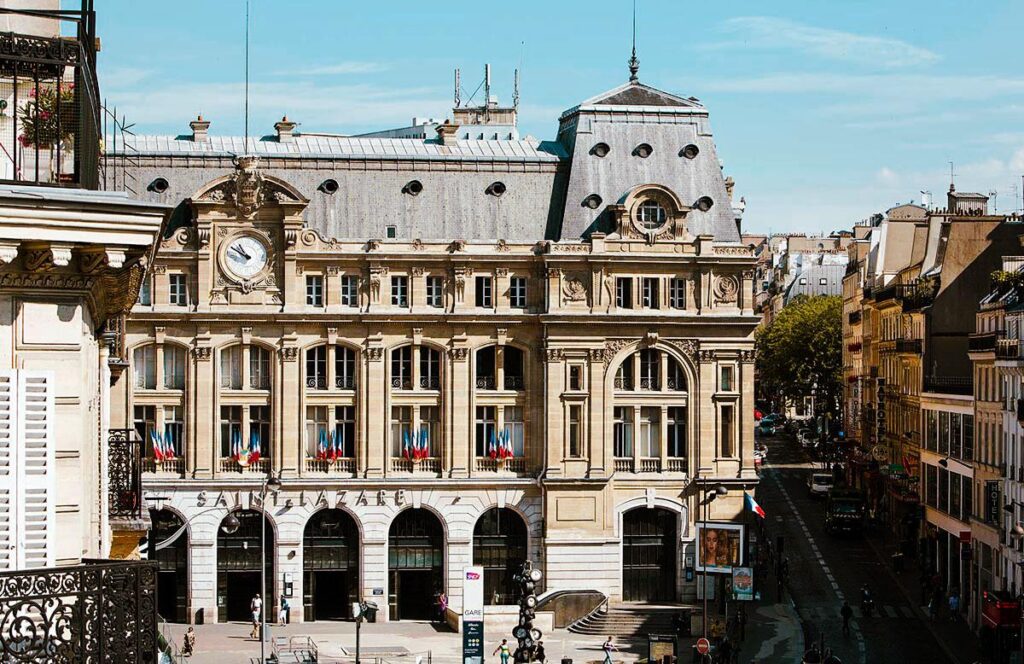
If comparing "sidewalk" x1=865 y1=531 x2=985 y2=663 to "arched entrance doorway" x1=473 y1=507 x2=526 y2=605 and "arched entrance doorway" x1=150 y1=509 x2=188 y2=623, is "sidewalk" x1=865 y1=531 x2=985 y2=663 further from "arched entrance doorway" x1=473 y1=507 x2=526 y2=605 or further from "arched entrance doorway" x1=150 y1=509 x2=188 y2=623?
"arched entrance doorway" x1=150 y1=509 x2=188 y2=623

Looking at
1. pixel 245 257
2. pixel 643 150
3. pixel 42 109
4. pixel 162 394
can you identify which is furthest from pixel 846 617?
pixel 42 109

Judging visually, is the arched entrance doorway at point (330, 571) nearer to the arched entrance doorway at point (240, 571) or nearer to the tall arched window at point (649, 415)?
the arched entrance doorway at point (240, 571)

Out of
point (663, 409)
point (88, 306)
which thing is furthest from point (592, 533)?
point (88, 306)

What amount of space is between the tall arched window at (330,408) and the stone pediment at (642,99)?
1579 cm

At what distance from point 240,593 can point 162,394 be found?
336 inches

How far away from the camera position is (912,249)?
111 meters

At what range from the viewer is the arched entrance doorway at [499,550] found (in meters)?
78.5

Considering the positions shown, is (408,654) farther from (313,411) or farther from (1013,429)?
(1013,429)

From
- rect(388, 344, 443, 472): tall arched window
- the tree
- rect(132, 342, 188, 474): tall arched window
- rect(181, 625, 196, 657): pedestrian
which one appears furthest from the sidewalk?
the tree

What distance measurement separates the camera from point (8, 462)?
15.6m

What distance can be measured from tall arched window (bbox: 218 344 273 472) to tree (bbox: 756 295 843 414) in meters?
76.8

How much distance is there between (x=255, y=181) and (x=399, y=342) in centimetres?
870

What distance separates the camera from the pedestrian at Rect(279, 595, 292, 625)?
251 ft

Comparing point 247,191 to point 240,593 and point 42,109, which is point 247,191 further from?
point 42,109
